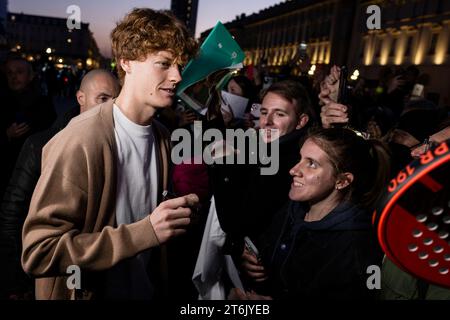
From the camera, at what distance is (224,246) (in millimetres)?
2627

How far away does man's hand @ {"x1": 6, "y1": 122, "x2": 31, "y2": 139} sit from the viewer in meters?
4.22

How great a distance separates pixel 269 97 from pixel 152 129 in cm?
155

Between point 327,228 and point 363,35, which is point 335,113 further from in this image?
point 363,35

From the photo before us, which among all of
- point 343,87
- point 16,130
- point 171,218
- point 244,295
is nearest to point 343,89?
point 343,87

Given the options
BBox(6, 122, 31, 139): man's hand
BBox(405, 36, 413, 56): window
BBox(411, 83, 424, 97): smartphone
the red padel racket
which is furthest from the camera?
BBox(405, 36, 413, 56): window

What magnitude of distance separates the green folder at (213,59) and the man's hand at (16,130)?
2447 millimetres

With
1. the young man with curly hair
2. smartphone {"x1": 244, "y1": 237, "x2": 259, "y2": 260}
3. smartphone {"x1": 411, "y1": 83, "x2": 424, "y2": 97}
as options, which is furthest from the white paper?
smartphone {"x1": 411, "y1": 83, "x2": 424, "y2": 97}

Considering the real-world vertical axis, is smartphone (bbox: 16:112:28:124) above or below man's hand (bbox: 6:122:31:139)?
above

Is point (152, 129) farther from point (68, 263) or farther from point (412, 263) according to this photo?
point (412, 263)

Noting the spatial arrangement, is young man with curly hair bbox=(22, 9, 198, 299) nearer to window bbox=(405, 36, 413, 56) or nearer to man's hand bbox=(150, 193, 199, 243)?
man's hand bbox=(150, 193, 199, 243)

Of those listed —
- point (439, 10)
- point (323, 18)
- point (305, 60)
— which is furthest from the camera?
point (323, 18)

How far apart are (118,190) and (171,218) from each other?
0.41m

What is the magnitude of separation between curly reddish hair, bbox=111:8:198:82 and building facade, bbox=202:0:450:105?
11.5 meters
